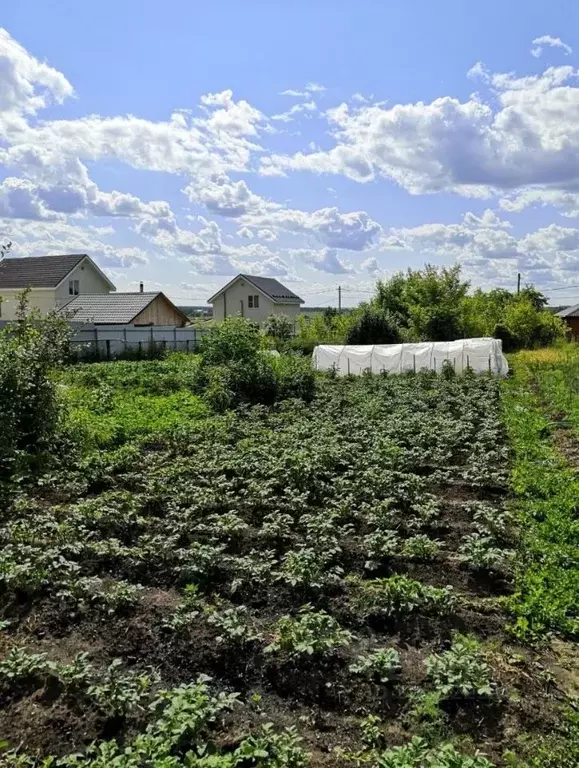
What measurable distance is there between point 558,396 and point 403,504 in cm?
928

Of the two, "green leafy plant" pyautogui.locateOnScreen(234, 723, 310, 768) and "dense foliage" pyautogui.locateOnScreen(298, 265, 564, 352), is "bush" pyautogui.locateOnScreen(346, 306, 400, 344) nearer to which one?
"dense foliage" pyautogui.locateOnScreen(298, 265, 564, 352)

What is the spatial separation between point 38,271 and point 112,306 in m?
7.92

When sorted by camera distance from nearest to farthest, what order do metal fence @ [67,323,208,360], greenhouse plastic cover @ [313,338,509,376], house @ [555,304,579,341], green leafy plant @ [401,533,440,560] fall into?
green leafy plant @ [401,533,440,560] < greenhouse plastic cover @ [313,338,509,376] < metal fence @ [67,323,208,360] < house @ [555,304,579,341]

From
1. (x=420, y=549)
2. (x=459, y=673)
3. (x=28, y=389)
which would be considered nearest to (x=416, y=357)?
(x=28, y=389)

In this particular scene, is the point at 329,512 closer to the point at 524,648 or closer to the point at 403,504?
the point at 403,504

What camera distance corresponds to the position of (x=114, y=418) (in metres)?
11.3

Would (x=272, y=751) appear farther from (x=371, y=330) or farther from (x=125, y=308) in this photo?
(x=125, y=308)

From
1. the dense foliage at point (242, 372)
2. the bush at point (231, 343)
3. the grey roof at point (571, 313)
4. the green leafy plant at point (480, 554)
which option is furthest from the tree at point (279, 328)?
the green leafy plant at point (480, 554)

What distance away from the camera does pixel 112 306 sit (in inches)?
1324

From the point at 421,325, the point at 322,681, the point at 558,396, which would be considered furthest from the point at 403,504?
the point at 421,325

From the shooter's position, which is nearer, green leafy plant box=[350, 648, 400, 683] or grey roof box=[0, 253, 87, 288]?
green leafy plant box=[350, 648, 400, 683]

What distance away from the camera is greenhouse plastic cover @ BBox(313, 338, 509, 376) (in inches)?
841

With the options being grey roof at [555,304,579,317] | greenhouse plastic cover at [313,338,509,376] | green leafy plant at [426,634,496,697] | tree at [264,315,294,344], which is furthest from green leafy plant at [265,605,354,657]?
grey roof at [555,304,579,317]

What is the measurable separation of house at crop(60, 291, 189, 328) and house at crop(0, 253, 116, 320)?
79.8 inches
